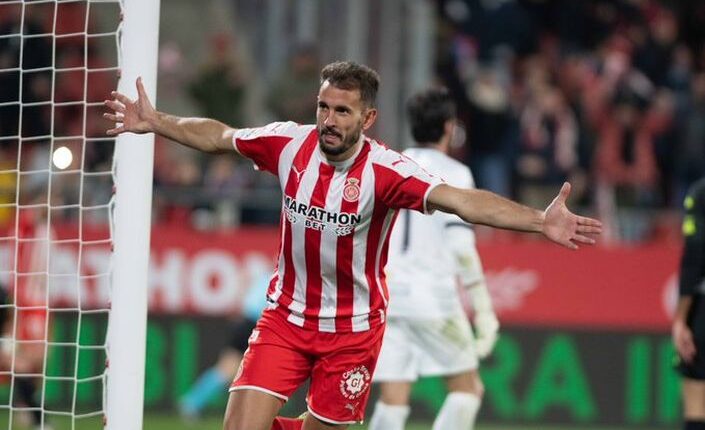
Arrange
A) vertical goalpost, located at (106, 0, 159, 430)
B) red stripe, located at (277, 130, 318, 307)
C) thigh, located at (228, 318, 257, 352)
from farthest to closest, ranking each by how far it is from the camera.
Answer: thigh, located at (228, 318, 257, 352) < vertical goalpost, located at (106, 0, 159, 430) < red stripe, located at (277, 130, 318, 307)

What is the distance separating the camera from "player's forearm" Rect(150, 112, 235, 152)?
237 inches

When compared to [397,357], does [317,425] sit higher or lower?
lower

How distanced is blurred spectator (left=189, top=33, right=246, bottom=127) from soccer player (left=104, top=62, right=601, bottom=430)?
8.04 metres

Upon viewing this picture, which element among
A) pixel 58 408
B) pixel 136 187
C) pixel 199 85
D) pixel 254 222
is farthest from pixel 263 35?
pixel 136 187

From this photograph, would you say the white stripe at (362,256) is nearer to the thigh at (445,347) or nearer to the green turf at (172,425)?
the thigh at (445,347)

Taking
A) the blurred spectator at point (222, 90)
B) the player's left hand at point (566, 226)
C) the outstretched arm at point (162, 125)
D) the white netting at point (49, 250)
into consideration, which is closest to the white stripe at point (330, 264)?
the outstretched arm at point (162, 125)

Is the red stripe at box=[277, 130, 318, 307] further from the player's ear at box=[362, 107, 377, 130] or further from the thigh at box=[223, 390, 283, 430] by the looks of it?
the thigh at box=[223, 390, 283, 430]

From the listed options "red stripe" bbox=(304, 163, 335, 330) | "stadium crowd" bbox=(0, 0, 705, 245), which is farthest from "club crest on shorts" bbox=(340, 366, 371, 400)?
"stadium crowd" bbox=(0, 0, 705, 245)

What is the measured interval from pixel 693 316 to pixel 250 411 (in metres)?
3.09

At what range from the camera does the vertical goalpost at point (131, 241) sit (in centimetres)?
640

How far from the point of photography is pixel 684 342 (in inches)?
309

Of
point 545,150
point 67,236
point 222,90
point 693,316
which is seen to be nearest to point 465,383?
point 693,316

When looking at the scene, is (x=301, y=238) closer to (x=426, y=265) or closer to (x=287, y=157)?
(x=287, y=157)

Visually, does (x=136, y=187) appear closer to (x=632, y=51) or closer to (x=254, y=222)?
(x=254, y=222)
